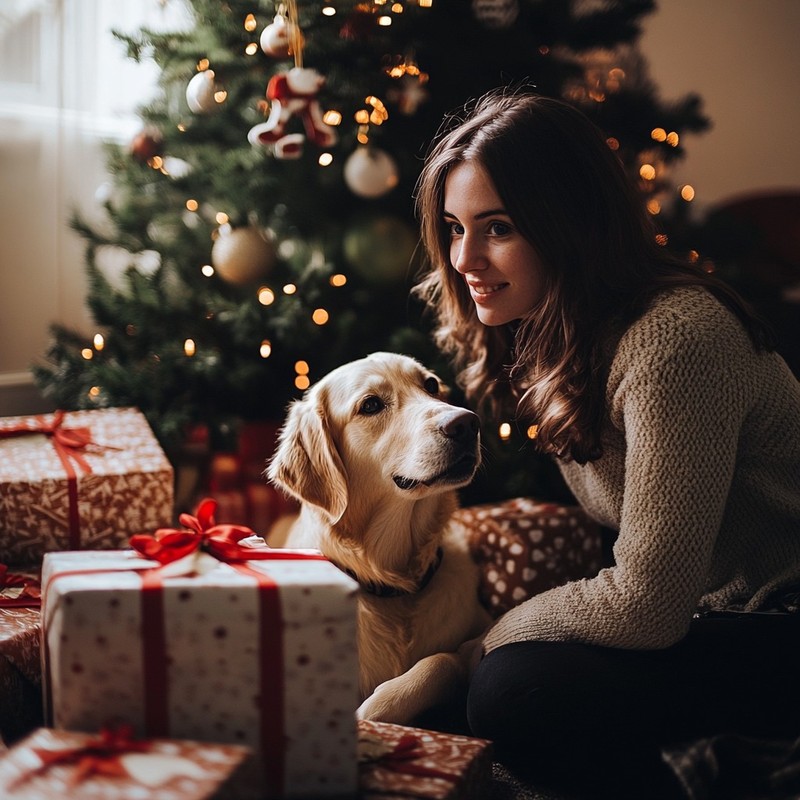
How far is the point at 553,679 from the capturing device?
1.42 metres

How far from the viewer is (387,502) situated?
171 cm

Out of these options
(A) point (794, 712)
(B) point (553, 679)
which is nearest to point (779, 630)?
(A) point (794, 712)

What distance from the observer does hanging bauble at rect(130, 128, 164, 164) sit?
8.15 feet

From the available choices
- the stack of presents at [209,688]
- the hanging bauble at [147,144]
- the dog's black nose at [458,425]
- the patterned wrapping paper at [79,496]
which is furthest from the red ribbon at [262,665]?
the hanging bauble at [147,144]

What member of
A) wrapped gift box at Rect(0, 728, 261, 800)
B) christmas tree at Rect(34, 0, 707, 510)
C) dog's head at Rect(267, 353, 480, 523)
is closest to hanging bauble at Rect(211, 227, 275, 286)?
christmas tree at Rect(34, 0, 707, 510)

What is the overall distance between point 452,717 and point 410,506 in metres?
0.43

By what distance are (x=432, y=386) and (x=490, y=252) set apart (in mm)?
352

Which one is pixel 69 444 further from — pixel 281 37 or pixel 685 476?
pixel 685 476

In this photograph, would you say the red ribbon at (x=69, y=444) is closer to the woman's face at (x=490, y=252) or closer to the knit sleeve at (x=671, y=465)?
the woman's face at (x=490, y=252)

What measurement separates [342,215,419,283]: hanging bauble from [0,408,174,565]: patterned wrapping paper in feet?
2.48

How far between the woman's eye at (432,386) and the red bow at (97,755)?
0.91 meters

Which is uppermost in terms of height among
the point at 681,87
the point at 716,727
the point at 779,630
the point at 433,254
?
the point at 681,87

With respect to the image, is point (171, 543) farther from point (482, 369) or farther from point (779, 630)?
point (779, 630)

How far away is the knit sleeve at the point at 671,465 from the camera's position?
1.35 m
